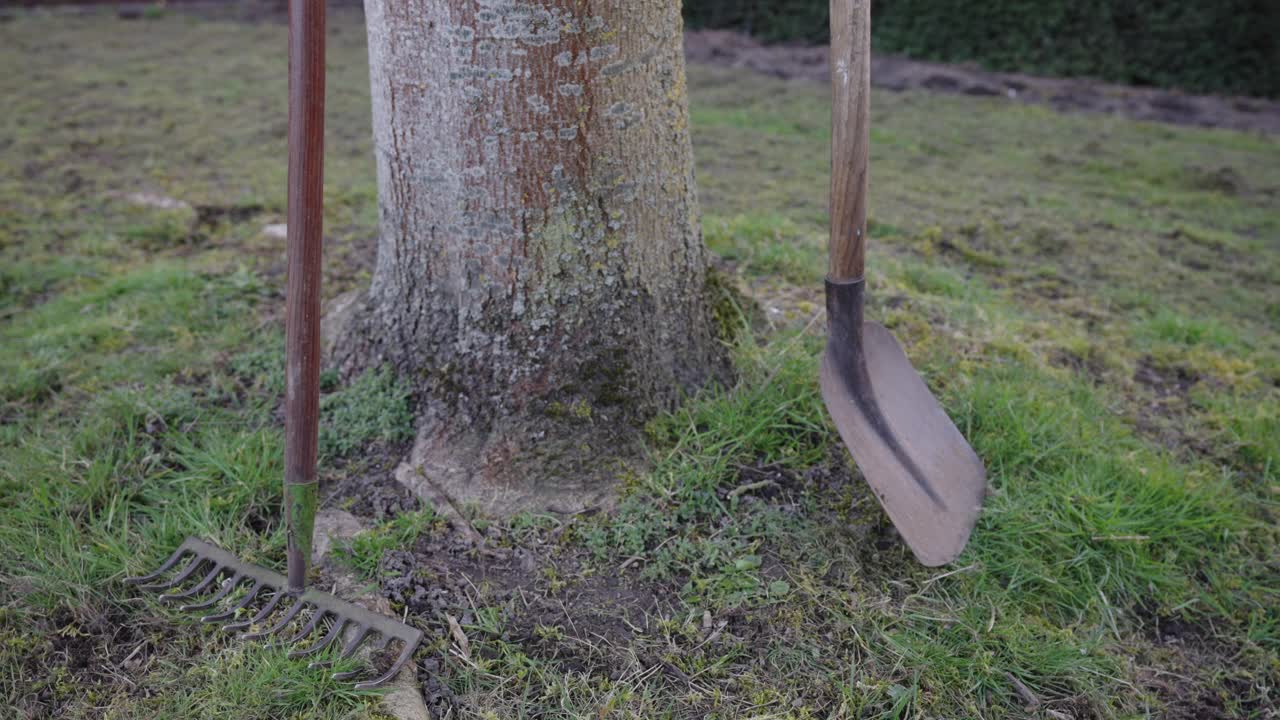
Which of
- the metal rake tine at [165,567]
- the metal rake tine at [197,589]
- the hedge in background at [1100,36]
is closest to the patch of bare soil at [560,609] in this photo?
the metal rake tine at [197,589]

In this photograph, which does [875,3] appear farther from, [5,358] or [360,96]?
[5,358]

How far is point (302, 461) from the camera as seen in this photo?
1.75 meters

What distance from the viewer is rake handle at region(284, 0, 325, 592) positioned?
64.0 inches

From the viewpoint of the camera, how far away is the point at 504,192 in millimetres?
1990

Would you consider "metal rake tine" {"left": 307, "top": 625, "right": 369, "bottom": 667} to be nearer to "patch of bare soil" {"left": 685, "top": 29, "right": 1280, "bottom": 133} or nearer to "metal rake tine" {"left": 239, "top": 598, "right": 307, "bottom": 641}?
"metal rake tine" {"left": 239, "top": 598, "right": 307, "bottom": 641}

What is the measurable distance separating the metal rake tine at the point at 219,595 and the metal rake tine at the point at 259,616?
0.31ft

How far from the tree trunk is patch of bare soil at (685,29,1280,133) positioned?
243 inches

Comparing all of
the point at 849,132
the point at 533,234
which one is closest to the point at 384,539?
the point at 533,234

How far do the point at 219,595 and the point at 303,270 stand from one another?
0.71 meters

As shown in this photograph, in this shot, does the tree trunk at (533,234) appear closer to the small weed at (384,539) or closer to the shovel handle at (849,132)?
the small weed at (384,539)

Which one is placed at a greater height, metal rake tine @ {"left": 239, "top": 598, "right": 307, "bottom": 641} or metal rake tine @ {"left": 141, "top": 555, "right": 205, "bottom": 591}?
metal rake tine @ {"left": 141, "top": 555, "right": 205, "bottom": 591}

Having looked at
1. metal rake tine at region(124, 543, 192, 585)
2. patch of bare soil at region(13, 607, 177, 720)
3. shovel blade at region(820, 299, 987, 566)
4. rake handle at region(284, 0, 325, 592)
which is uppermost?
rake handle at region(284, 0, 325, 592)

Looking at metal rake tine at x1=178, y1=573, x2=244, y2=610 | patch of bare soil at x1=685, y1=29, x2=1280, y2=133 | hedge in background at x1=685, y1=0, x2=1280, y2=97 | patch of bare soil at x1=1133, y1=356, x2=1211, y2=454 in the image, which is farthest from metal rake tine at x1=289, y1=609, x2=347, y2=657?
hedge in background at x1=685, y1=0, x2=1280, y2=97

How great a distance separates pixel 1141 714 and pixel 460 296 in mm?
1762
